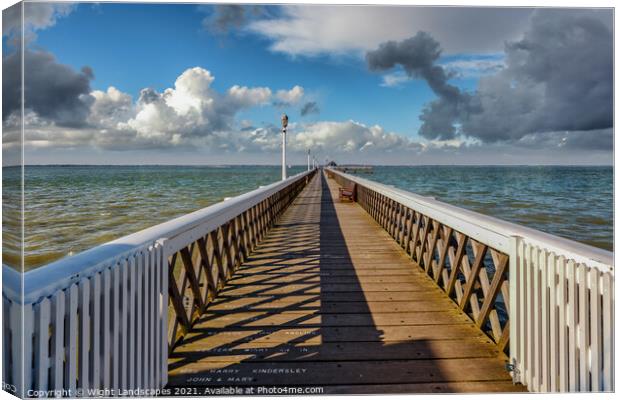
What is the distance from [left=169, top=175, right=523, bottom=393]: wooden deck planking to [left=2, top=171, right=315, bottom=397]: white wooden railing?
1.33 feet

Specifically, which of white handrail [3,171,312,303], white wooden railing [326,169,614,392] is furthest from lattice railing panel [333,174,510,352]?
white handrail [3,171,312,303]

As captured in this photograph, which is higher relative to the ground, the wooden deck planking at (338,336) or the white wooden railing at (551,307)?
the white wooden railing at (551,307)

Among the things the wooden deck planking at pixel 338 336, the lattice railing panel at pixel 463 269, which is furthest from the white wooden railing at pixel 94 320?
the lattice railing panel at pixel 463 269

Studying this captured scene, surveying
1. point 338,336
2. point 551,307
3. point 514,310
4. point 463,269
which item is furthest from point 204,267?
point 551,307

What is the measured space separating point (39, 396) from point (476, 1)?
8.49 feet

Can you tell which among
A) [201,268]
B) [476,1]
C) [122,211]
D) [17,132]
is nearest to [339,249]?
[201,268]

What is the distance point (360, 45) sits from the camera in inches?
126

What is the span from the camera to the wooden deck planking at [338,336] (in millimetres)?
1925

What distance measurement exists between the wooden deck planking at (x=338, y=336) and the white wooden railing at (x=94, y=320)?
16.0 inches

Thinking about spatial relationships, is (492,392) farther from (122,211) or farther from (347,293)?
(122,211)

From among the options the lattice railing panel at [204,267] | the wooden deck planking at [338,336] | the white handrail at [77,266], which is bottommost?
the wooden deck planking at [338,336]

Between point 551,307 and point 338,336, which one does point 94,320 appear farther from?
point 551,307

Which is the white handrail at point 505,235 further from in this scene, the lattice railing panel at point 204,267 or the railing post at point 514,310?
the lattice railing panel at point 204,267

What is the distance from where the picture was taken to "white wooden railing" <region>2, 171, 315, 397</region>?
1.07m
